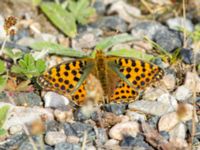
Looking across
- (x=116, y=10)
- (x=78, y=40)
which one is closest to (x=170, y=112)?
(x=78, y=40)

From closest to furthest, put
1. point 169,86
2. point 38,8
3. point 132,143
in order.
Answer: point 132,143, point 169,86, point 38,8

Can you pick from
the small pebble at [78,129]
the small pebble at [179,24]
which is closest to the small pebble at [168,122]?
the small pebble at [78,129]

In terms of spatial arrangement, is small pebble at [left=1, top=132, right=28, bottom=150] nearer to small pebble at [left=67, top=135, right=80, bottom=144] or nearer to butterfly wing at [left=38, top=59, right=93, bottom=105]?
small pebble at [left=67, top=135, right=80, bottom=144]

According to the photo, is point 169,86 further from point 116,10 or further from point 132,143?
point 116,10

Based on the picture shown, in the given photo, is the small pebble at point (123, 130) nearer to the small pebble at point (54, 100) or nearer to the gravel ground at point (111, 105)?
the gravel ground at point (111, 105)

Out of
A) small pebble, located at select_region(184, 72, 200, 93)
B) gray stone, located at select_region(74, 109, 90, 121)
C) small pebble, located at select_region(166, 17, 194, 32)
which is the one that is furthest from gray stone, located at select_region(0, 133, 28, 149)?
small pebble, located at select_region(166, 17, 194, 32)

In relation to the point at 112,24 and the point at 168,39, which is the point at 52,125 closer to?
the point at 168,39
